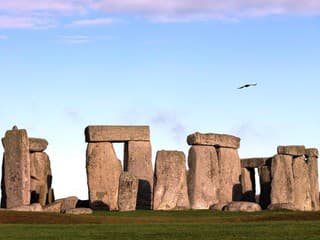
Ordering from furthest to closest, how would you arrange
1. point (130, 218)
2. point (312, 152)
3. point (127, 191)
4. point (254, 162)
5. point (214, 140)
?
1. point (312, 152)
2. point (254, 162)
3. point (214, 140)
4. point (127, 191)
5. point (130, 218)

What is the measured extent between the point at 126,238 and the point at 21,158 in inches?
754

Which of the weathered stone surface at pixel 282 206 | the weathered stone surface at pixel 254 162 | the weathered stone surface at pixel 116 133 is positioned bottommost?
the weathered stone surface at pixel 282 206

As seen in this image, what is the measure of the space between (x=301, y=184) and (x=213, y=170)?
16.8 feet

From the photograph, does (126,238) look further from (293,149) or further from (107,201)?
(293,149)

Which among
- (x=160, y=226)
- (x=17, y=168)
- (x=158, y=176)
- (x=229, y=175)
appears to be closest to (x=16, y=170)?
(x=17, y=168)

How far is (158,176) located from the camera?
158 ft

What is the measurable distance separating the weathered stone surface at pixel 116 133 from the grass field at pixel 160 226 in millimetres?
6176

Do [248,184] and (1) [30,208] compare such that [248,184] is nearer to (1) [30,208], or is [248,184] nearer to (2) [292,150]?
(2) [292,150]

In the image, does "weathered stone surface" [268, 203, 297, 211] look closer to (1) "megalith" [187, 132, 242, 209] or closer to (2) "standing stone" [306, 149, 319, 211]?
(1) "megalith" [187, 132, 242, 209]

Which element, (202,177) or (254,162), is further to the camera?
(254,162)

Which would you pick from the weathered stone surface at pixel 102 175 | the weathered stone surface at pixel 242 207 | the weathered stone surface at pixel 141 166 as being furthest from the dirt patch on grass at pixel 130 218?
the weathered stone surface at pixel 141 166

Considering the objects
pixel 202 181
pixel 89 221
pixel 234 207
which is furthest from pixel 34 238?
pixel 202 181

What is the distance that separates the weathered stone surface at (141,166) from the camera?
50625 millimetres

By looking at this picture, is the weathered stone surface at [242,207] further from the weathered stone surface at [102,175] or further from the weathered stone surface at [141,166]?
the weathered stone surface at [102,175]
